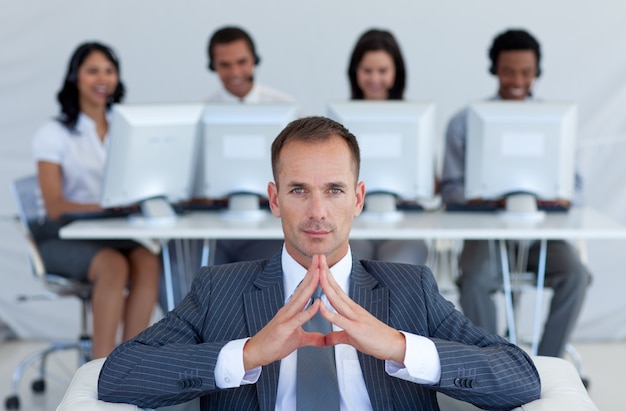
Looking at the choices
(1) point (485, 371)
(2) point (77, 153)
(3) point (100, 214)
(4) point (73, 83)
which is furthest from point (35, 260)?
(1) point (485, 371)

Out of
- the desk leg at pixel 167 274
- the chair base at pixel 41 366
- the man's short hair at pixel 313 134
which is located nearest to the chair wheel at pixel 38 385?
the chair base at pixel 41 366

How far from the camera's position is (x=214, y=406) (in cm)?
235

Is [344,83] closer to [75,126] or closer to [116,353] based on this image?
[75,126]

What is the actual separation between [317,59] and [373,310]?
3569 mm

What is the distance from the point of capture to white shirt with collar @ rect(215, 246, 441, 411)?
213cm

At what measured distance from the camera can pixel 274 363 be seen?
2305mm

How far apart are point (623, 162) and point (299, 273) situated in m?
3.66

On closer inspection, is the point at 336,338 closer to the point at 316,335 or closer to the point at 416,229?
the point at 316,335

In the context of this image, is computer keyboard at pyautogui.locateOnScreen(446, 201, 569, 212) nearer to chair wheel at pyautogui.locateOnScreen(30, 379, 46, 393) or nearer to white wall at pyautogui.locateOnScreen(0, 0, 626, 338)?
white wall at pyautogui.locateOnScreen(0, 0, 626, 338)

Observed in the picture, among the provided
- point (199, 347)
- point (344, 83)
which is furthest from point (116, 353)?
point (344, 83)

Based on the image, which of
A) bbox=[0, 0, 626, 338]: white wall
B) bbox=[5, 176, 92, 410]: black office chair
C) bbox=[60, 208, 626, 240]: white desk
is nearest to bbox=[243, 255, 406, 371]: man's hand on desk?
bbox=[60, 208, 626, 240]: white desk

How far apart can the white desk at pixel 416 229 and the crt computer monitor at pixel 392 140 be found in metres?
0.15

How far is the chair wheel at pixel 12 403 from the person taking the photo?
14.7ft

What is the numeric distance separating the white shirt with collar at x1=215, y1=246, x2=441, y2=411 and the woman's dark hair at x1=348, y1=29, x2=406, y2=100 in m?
2.61
